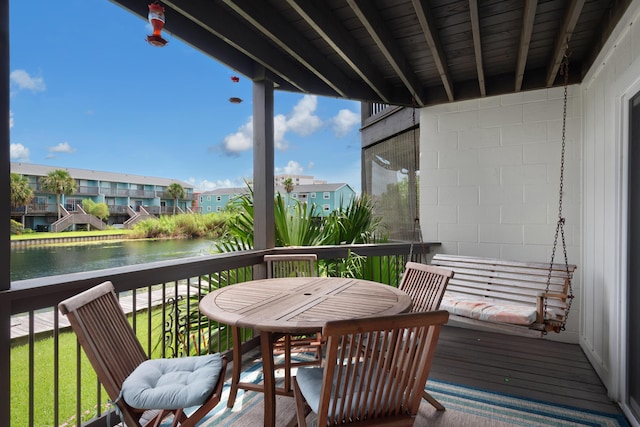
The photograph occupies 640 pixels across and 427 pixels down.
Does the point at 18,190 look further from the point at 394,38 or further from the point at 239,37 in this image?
the point at 394,38

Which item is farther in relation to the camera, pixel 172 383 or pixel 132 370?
pixel 132 370

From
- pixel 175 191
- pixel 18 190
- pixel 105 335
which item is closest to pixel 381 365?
pixel 105 335

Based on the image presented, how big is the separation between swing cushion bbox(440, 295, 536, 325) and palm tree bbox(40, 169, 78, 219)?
18.5 feet

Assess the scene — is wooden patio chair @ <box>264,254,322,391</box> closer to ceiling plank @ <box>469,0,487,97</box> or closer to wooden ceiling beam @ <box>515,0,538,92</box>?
ceiling plank @ <box>469,0,487,97</box>

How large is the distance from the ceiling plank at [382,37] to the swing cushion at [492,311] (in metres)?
2.19

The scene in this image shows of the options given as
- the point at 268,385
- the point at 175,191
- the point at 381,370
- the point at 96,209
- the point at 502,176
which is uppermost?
the point at 175,191

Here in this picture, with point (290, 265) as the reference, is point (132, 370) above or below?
below

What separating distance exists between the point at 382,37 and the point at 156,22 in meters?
1.60

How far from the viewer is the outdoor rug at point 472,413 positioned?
7.18ft

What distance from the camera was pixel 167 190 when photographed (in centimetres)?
861

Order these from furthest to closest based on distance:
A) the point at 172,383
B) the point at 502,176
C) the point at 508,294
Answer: the point at 502,176 < the point at 508,294 < the point at 172,383

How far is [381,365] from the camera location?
142 cm

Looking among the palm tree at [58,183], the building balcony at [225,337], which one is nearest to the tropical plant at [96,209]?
the palm tree at [58,183]

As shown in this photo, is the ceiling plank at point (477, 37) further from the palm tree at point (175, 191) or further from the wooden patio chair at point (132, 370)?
the palm tree at point (175, 191)
